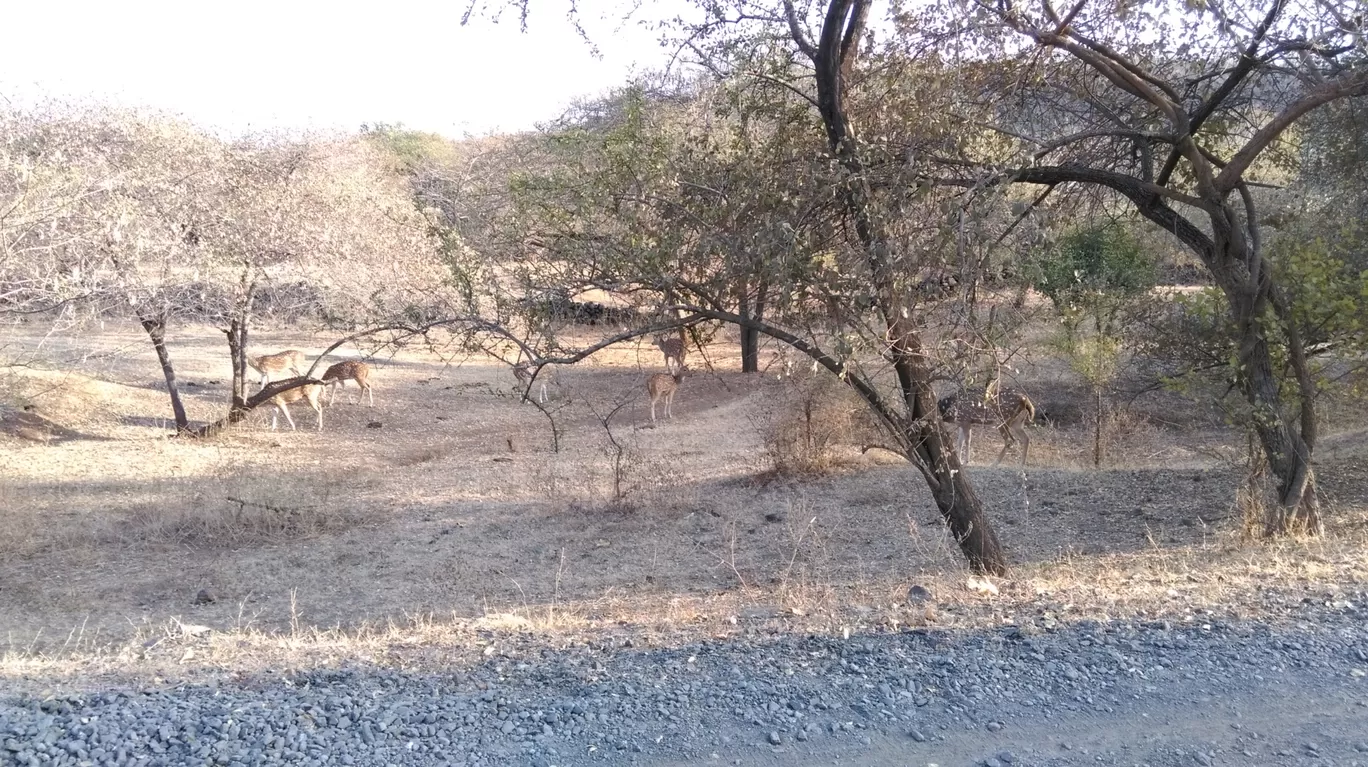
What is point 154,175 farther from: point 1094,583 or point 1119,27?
point 1094,583

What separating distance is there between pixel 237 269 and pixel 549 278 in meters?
9.66

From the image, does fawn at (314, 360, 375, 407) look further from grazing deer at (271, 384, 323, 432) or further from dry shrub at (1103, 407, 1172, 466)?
dry shrub at (1103, 407, 1172, 466)

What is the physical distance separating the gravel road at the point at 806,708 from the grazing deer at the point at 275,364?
53.2 ft

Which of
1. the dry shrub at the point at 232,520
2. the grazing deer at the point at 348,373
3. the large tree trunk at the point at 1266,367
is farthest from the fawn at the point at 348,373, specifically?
the large tree trunk at the point at 1266,367

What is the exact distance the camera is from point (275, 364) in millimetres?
19391

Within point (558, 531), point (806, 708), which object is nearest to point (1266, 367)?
point (806, 708)

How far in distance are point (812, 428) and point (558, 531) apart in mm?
3755

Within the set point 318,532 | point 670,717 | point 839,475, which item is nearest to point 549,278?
point 670,717

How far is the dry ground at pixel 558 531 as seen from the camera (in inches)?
237

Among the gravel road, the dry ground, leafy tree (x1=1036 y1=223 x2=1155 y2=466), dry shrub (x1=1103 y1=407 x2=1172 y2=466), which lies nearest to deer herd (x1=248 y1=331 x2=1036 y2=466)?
the dry ground

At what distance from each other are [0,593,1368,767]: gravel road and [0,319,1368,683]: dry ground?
58cm

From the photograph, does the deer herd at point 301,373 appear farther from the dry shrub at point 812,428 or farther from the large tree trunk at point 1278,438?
the large tree trunk at point 1278,438

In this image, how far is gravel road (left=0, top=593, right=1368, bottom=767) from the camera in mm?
3479

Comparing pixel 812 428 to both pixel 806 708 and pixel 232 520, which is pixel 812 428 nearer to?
pixel 232 520
